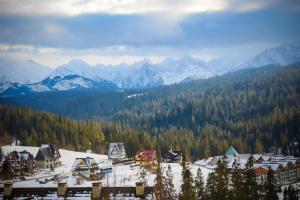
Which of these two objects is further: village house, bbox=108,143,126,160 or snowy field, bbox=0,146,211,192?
village house, bbox=108,143,126,160

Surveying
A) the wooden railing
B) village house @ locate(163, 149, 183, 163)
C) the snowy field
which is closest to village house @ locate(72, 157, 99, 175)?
the snowy field

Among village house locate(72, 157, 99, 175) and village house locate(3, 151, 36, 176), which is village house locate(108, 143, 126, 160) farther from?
village house locate(72, 157, 99, 175)

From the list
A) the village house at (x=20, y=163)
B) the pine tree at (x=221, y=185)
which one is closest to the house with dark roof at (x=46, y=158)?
the village house at (x=20, y=163)

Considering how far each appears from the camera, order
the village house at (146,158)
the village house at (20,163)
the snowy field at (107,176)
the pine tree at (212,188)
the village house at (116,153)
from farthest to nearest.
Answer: the village house at (116,153) → the village house at (146,158) → the village house at (20,163) → the snowy field at (107,176) → the pine tree at (212,188)

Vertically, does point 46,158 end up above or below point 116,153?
below

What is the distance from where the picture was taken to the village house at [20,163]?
8462cm

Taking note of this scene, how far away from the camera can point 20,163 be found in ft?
289

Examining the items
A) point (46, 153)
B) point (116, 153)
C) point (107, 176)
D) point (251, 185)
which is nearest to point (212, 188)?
point (251, 185)

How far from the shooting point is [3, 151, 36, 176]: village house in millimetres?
84625

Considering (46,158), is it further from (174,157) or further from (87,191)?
(87,191)

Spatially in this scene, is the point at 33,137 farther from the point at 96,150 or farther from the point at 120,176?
the point at 120,176

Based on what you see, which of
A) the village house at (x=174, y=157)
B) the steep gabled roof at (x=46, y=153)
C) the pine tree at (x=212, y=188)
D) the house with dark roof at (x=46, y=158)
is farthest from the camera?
the village house at (x=174, y=157)

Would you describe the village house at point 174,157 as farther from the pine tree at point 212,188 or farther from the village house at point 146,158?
the pine tree at point 212,188

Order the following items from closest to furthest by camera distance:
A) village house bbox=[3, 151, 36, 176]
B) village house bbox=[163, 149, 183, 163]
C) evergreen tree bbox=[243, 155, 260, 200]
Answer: evergreen tree bbox=[243, 155, 260, 200] < village house bbox=[3, 151, 36, 176] < village house bbox=[163, 149, 183, 163]
